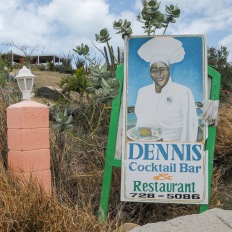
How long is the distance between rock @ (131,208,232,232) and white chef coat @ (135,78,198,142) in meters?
0.90

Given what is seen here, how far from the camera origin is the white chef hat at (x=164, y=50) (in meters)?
5.00

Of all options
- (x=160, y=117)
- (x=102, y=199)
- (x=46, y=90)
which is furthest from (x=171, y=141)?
(x=46, y=90)

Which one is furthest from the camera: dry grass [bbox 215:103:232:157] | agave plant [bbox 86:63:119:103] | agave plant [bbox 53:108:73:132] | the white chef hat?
dry grass [bbox 215:103:232:157]

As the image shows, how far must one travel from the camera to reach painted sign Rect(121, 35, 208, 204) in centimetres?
490

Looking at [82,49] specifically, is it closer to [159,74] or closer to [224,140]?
[159,74]

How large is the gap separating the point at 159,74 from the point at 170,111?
1.34 feet

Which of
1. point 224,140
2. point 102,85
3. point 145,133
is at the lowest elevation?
point 224,140

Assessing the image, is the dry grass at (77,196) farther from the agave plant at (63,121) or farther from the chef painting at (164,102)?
the chef painting at (164,102)

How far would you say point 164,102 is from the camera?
4961 mm

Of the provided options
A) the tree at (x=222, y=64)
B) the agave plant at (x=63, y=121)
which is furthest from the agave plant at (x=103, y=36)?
the tree at (x=222, y=64)

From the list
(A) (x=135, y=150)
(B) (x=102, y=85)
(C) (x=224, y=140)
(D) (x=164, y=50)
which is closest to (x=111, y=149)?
(A) (x=135, y=150)

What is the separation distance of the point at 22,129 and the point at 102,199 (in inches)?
45.0

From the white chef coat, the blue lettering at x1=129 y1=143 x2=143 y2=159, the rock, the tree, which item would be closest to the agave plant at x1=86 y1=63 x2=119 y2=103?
the white chef coat

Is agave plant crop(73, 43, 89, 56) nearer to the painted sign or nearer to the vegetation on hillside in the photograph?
the vegetation on hillside
